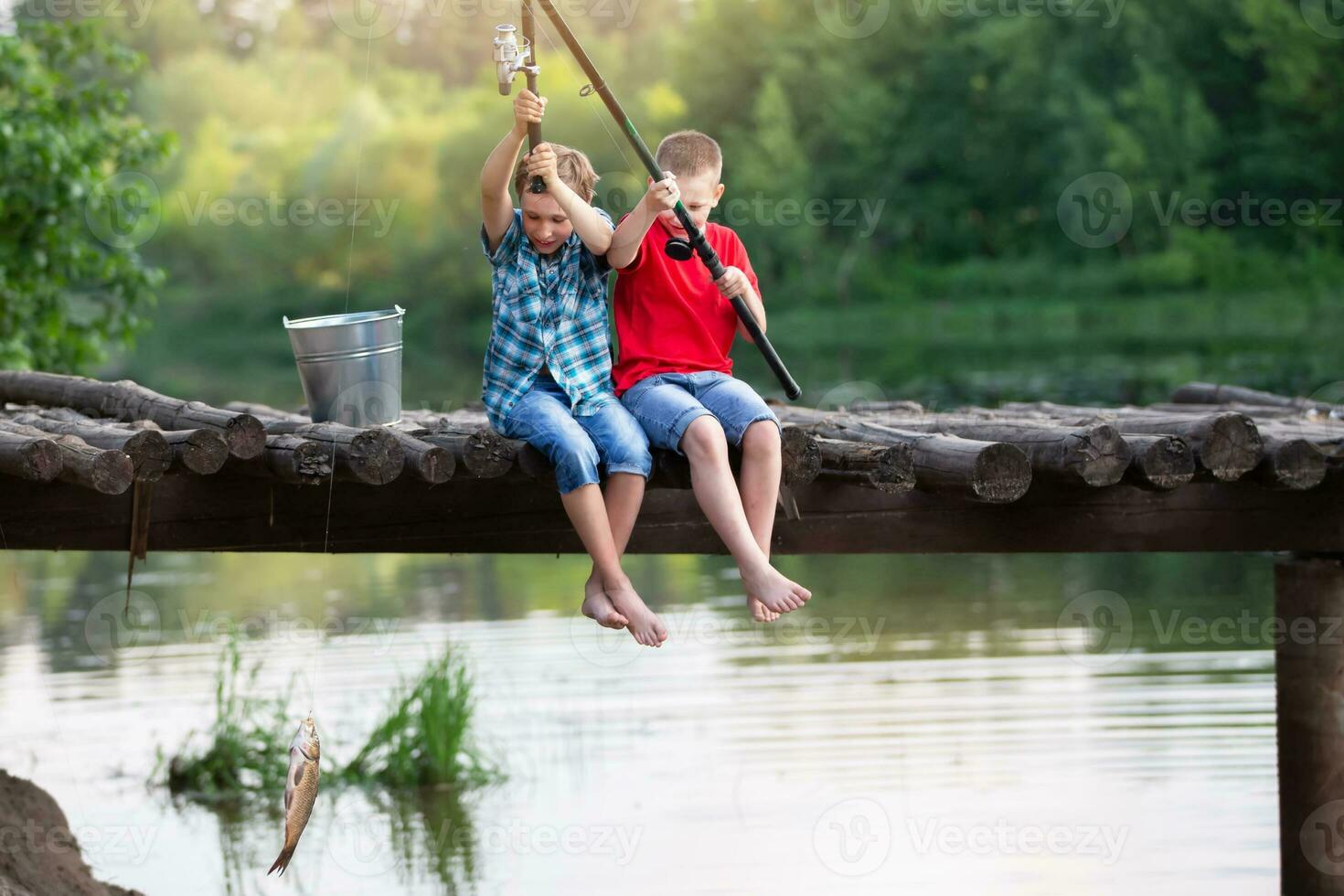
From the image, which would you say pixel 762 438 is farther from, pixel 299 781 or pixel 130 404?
pixel 130 404

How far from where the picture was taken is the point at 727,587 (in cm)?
1240

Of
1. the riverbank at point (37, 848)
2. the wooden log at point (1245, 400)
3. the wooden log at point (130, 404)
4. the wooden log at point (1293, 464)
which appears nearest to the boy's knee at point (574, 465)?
the wooden log at point (130, 404)

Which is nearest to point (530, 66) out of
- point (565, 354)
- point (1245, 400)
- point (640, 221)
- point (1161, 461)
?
point (640, 221)

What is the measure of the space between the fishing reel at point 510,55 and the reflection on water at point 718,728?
3325 mm

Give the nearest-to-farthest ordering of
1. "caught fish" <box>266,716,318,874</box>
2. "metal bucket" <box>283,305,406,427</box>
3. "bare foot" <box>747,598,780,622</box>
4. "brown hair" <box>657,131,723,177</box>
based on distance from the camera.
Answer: "caught fish" <box>266,716,318,874</box> → "bare foot" <box>747,598,780,622</box> → "brown hair" <box>657,131,723,177</box> → "metal bucket" <box>283,305,406,427</box>

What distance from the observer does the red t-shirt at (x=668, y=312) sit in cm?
462

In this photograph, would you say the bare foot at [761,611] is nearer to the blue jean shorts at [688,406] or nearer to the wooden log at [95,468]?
the blue jean shorts at [688,406]

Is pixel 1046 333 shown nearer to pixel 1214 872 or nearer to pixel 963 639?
pixel 963 639

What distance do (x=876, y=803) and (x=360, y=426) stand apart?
322 cm

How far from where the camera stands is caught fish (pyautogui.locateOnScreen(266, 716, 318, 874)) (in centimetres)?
353

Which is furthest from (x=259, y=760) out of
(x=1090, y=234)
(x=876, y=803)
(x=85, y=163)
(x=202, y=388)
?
(x=1090, y=234)

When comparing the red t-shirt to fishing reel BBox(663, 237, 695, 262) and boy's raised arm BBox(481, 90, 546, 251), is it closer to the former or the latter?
fishing reel BBox(663, 237, 695, 262)

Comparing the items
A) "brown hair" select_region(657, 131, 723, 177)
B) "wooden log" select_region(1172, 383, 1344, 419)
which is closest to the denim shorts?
"brown hair" select_region(657, 131, 723, 177)

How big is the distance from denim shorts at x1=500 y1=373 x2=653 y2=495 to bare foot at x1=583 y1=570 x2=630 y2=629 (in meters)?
0.26
